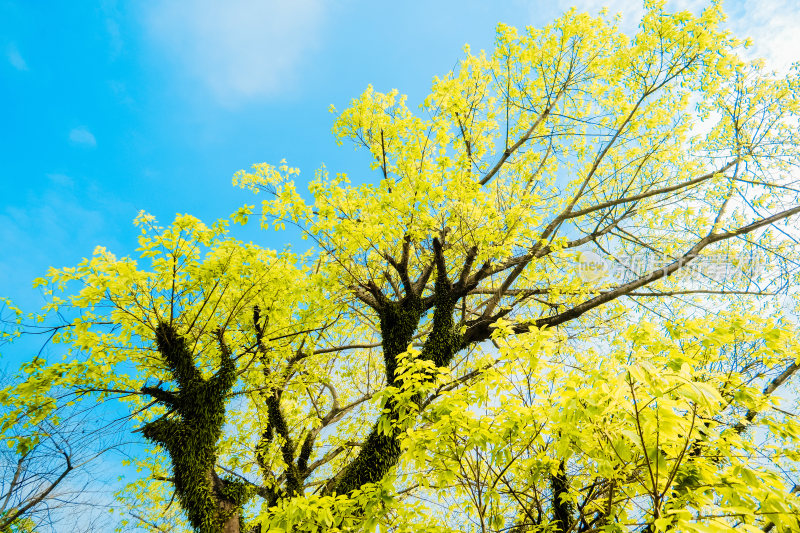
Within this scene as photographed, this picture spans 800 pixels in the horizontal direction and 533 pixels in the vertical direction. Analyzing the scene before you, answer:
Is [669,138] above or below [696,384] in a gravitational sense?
above

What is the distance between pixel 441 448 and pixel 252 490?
5.56m

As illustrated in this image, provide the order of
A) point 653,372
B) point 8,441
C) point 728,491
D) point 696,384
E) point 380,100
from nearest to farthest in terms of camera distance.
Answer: point 696,384, point 653,372, point 728,491, point 8,441, point 380,100

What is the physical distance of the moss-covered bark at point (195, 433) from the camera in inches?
227

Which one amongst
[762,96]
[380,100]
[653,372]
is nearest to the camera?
[653,372]

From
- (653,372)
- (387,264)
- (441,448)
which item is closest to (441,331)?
(387,264)

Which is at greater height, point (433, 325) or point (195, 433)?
point (433, 325)

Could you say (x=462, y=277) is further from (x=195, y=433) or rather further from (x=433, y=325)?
(x=195, y=433)

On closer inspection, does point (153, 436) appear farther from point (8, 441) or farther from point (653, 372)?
point (653, 372)

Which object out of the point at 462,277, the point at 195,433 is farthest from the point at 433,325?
Result: the point at 195,433

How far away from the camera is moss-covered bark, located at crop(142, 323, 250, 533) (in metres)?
5.75

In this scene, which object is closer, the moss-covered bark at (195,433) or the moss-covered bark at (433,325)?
the moss-covered bark at (195,433)

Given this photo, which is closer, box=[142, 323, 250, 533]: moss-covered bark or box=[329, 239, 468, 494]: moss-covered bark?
box=[142, 323, 250, 533]: moss-covered bark

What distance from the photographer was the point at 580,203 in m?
8.62

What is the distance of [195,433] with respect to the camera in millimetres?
5945
